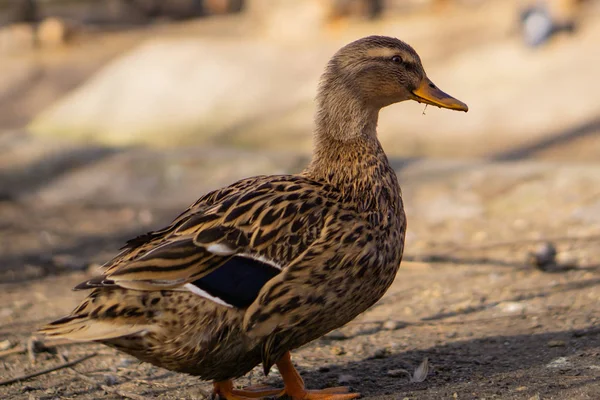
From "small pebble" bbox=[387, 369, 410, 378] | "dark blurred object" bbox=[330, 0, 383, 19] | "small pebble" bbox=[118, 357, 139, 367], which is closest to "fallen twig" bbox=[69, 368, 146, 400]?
"small pebble" bbox=[118, 357, 139, 367]

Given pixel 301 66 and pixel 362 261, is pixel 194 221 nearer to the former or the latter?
pixel 362 261

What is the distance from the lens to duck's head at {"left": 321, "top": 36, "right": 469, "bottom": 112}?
4129 millimetres

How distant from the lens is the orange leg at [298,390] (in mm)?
3775

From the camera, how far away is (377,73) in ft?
13.6

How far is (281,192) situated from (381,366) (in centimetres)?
100

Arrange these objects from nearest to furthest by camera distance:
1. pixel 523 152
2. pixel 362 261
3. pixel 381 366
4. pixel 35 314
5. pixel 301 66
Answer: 1. pixel 362 261
2. pixel 381 366
3. pixel 35 314
4. pixel 523 152
5. pixel 301 66

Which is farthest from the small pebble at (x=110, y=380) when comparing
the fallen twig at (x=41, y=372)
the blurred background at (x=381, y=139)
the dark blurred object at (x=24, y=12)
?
the dark blurred object at (x=24, y=12)

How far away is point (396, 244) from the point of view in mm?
3779

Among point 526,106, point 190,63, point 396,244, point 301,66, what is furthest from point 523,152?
point 396,244

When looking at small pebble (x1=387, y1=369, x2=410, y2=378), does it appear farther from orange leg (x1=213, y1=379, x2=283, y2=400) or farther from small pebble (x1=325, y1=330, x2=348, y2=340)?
small pebble (x1=325, y1=330, x2=348, y2=340)

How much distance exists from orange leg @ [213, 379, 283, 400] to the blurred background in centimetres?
42

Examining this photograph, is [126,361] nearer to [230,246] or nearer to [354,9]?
[230,246]

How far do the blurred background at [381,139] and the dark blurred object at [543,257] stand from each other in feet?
0.04

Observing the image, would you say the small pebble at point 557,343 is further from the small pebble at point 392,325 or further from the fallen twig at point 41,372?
the fallen twig at point 41,372
